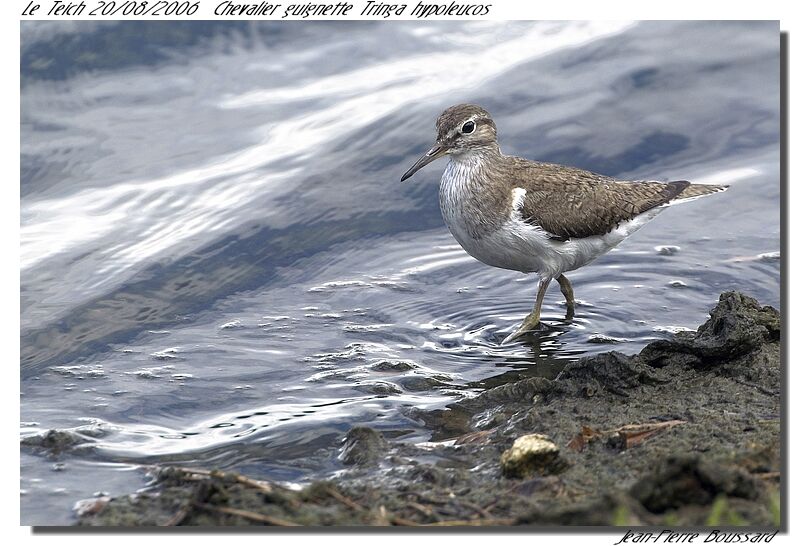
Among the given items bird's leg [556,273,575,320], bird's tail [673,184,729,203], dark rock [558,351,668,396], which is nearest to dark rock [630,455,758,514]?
dark rock [558,351,668,396]

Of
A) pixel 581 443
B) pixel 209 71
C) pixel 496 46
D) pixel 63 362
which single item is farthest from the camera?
pixel 496 46

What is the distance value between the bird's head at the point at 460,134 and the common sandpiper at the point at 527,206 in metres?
0.01

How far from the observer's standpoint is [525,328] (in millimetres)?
9562

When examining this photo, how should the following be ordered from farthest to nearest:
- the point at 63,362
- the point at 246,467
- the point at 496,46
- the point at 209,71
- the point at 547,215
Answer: the point at 496,46 < the point at 209,71 < the point at 547,215 < the point at 63,362 < the point at 246,467

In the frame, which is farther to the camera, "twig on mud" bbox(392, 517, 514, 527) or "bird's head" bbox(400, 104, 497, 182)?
"bird's head" bbox(400, 104, 497, 182)

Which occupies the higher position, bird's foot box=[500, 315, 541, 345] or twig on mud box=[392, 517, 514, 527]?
bird's foot box=[500, 315, 541, 345]

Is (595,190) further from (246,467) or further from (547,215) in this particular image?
(246,467)

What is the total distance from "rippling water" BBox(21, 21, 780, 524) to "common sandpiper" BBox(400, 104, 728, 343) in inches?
25.0

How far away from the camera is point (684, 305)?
991cm

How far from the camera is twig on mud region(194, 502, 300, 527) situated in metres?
5.25

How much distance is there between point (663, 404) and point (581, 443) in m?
0.93

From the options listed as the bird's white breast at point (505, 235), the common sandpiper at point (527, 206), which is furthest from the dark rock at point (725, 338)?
the bird's white breast at point (505, 235)

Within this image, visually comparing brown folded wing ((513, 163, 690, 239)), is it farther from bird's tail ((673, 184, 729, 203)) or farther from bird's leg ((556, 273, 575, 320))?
bird's leg ((556, 273, 575, 320))

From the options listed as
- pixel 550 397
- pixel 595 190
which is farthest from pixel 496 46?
pixel 550 397
